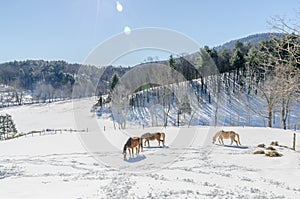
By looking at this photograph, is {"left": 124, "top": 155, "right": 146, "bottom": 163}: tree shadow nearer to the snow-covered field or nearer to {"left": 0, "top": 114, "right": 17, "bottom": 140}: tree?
the snow-covered field

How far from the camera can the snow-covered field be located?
781 cm

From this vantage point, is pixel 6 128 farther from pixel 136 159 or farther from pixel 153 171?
pixel 153 171

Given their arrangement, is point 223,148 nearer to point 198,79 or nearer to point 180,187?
point 180,187

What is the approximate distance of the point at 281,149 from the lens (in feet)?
48.0

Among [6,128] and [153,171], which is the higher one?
[153,171]

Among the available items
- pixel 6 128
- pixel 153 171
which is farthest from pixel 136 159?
pixel 6 128

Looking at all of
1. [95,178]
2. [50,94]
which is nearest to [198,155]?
[95,178]

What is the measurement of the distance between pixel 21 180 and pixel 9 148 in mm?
10024

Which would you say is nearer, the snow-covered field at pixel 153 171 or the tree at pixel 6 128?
the snow-covered field at pixel 153 171

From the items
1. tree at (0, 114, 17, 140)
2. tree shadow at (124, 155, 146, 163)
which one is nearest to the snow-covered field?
tree shadow at (124, 155, 146, 163)

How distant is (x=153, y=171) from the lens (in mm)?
10336

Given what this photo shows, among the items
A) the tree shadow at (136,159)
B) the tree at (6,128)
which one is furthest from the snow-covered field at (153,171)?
the tree at (6,128)

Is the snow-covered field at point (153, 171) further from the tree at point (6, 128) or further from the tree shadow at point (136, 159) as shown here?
the tree at point (6, 128)

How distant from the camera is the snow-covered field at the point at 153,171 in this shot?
781cm
